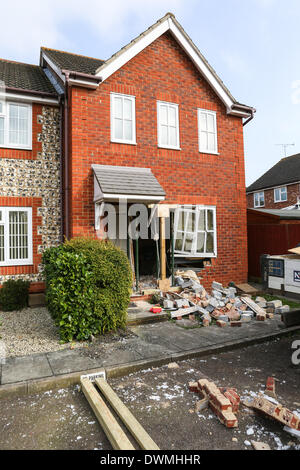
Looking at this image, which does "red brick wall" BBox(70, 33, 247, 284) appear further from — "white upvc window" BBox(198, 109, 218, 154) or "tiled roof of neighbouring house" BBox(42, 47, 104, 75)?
"tiled roof of neighbouring house" BBox(42, 47, 104, 75)

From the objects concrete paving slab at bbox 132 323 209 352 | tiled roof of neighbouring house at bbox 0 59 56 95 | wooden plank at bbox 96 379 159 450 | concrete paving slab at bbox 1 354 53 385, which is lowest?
concrete paving slab at bbox 132 323 209 352

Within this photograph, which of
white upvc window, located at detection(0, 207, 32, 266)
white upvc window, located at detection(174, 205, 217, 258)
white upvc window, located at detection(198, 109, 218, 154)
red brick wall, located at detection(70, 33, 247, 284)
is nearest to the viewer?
red brick wall, located at detection(70, 33, 247, 284)

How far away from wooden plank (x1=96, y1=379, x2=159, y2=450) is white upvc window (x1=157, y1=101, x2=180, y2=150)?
759 cm

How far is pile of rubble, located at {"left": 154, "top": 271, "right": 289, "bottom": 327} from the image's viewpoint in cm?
691

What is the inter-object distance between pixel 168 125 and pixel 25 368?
318 inches

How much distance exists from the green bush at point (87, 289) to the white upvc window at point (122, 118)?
4231mm

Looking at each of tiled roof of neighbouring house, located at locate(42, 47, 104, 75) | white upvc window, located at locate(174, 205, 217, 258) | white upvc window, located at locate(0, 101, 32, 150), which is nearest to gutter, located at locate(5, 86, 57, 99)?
white upvc window, located at locate(0, 101, 32, 150)

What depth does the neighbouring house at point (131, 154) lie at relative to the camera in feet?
27.9

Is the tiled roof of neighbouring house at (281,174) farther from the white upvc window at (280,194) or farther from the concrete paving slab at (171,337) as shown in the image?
the concrete paving slab at (171,337)

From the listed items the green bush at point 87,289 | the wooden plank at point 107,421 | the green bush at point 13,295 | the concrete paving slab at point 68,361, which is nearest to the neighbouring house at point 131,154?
the green bush at point 13,295

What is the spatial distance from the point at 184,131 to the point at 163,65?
2.23 meters
